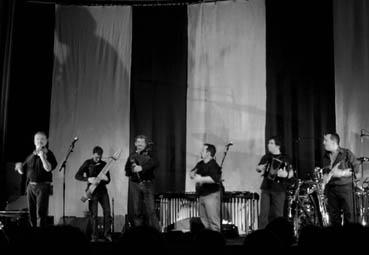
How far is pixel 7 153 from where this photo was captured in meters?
11.9

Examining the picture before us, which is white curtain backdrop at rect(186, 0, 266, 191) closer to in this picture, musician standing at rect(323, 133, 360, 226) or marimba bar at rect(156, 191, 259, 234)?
marimba bar at rect(156, 191, 259, 234)

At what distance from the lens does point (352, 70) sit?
450 inches

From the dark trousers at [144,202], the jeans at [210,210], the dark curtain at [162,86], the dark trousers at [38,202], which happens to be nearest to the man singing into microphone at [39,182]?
the dark trousers at [38,202]

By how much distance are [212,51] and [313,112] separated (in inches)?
109

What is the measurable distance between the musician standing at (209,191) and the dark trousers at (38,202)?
2713mm

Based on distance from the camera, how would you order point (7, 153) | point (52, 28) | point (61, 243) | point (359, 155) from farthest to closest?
1. point (52, 28)
2. point (7, 153)
3. point (359, 155)
4. point (61, 243)

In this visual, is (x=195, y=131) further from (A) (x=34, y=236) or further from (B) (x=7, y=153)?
(A) (x=34, y=236)

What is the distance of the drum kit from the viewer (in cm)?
974

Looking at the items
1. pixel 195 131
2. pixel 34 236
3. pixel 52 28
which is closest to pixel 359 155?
pixel 195 131

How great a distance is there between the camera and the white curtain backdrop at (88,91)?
1219 centimetres

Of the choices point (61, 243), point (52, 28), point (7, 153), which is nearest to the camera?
point (61, 243)

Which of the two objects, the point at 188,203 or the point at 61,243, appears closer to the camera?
the point at 61,243

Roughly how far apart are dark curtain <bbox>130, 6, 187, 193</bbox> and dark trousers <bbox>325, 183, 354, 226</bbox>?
3805 mm

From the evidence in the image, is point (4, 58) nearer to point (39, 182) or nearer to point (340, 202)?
point (39, 182)
